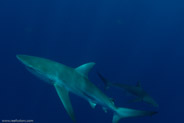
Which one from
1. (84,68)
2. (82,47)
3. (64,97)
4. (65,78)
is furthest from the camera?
(82,47)

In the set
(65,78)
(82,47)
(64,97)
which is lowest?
(64,97)

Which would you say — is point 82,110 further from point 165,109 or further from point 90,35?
point 90,35

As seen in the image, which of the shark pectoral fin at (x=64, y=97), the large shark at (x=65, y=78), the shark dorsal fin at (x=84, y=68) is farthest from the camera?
the shark dorsal fin at (x=84, y=68)

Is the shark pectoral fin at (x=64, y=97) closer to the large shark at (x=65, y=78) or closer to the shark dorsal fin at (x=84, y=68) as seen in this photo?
the large shark at (x=65, y=78)

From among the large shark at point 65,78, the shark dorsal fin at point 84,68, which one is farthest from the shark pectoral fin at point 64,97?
the shark dorsal fin at point 84,68

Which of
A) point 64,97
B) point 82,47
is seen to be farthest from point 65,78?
point 82,47

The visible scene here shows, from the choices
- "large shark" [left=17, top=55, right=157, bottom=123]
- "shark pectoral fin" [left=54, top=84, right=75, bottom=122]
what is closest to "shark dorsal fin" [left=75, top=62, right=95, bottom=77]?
"large shark" [left=17, top=55, right=157, bottom=123]

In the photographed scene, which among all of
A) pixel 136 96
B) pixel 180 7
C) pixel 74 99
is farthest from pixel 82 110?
pixel 180 7

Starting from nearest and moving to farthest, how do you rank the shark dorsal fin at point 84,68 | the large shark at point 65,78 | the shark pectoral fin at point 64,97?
the shark pectoral fin at point 64,97 < the large shark at point 65,78 < the shark dorsal fin at point 84,68

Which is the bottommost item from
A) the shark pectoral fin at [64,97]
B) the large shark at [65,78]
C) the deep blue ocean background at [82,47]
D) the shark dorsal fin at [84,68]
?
the shark pectoral fin at [64,97]

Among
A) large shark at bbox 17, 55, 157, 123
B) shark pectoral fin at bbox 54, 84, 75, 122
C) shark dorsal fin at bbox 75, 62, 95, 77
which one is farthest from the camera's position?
shark dorsal fin at bbox 75, 62, 95, 77

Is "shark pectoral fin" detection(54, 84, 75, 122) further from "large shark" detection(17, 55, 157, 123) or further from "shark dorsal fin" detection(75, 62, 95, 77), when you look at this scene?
"shark dorsal fin" detection(75, 62, 95, 77)

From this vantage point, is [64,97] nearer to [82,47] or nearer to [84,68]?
[84,68]

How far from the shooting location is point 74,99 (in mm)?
11805
